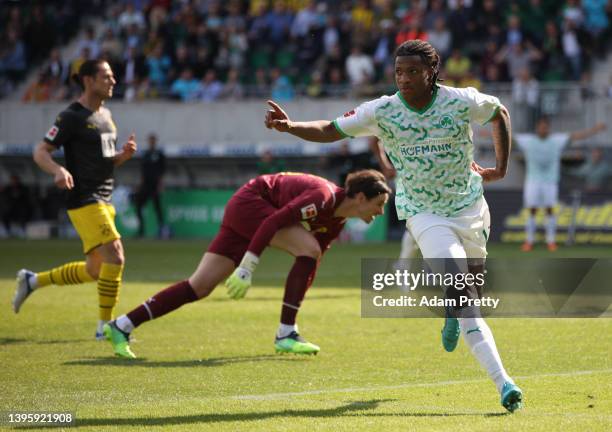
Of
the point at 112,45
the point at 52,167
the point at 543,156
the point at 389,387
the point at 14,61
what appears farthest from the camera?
the point at 14,61

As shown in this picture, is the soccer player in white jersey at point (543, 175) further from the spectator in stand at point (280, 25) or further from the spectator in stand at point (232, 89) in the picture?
the spectator in stand at point (280, 25)

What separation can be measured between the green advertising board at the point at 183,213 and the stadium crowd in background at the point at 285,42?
263 cm

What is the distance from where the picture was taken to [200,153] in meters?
28.9

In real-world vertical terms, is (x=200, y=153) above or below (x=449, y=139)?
below

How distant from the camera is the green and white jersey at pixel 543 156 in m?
21.9

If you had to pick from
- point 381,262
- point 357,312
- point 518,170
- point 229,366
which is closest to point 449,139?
point 229,366

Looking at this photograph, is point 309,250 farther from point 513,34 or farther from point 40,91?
point 40,91

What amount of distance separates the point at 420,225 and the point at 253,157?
2154 cm

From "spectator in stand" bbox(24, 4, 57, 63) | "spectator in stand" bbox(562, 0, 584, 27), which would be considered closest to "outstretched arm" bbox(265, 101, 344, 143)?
"spectator in stand" bbox(562, 0, 584, 27)

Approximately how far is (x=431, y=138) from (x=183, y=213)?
69.4 ft

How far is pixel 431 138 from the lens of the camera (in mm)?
7219

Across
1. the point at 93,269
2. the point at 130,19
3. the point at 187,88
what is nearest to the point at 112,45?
the point at 130,19

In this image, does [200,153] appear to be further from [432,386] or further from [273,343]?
[432,386]

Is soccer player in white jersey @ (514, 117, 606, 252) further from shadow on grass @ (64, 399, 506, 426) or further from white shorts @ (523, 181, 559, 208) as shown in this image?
shadow on grass @ (64, 399, 506, 426)
